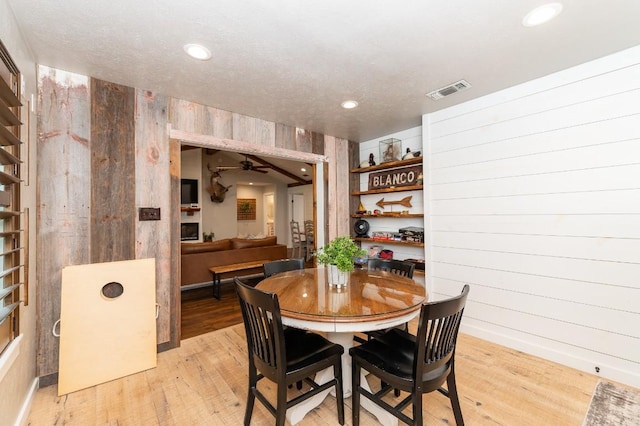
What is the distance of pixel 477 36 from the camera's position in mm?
1833

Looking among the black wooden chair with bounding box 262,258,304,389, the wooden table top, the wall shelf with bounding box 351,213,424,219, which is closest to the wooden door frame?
the black wooden chair with bounding box 262,258,304,389

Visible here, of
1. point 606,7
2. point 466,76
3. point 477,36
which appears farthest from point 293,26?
point 606,7

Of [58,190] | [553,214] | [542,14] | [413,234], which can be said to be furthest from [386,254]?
[58,190]

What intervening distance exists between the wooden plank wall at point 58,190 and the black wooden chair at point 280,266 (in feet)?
4.69

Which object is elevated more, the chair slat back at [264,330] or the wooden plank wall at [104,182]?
the wooden plank wall at [104,182]

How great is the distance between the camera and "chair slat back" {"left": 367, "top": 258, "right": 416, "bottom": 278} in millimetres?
2454

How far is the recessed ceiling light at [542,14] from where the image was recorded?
5.14 ft

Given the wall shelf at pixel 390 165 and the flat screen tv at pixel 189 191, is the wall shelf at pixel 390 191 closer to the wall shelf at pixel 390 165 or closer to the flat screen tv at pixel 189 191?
the wall shelf at pixel 390 165

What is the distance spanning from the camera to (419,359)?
133 centimetres

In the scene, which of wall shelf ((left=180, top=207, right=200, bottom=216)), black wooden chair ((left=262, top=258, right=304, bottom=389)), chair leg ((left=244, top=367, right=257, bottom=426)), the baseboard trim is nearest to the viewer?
chair leg ((left=244, top=367, right=257, bottom=426))

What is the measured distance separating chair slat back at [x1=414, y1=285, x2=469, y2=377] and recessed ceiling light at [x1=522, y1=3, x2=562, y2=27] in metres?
1.64

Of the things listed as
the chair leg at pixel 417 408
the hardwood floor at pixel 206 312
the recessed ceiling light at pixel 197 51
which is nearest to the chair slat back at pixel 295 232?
the hardwood floor at pixel 206 312

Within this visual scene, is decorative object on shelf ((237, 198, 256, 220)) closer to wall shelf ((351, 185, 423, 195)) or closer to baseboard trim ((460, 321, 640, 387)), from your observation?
wall shelf ((351, 185, 423, 195))

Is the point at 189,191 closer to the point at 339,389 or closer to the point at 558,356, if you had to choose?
the point at 339,389
